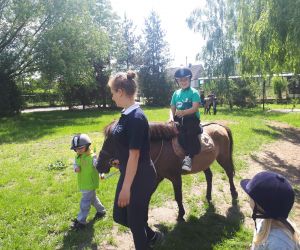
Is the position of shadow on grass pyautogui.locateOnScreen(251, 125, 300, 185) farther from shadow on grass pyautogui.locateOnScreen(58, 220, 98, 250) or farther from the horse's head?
the horse's head

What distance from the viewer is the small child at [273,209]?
86.3 inches

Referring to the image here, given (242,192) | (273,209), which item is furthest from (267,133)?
(273,209)

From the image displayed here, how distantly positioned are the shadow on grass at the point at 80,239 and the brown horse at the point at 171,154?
3.70 feet

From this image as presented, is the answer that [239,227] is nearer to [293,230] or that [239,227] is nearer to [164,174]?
[164,174]

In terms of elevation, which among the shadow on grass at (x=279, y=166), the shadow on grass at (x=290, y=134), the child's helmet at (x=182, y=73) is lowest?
the shadow on grass at (x=290, y=134)

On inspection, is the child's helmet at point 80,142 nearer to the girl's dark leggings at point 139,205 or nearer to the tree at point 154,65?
the girl's dark leggings at point 139,205

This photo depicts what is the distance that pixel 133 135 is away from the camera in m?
2.98

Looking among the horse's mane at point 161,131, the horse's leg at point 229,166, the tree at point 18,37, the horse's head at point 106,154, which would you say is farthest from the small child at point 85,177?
the tree at point 18,37

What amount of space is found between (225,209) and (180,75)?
248 cm

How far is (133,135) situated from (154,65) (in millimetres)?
35485

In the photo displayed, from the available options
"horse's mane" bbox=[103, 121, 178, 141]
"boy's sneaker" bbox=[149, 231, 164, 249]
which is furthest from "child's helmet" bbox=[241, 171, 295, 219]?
"horse's mane" bbox=[103, 121, 178, 141]

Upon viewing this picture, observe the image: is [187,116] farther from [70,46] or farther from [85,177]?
[70,46]

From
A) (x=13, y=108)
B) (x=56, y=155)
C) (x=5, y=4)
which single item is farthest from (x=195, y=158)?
(x=13, y=108)

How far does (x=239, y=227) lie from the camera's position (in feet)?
16.4
